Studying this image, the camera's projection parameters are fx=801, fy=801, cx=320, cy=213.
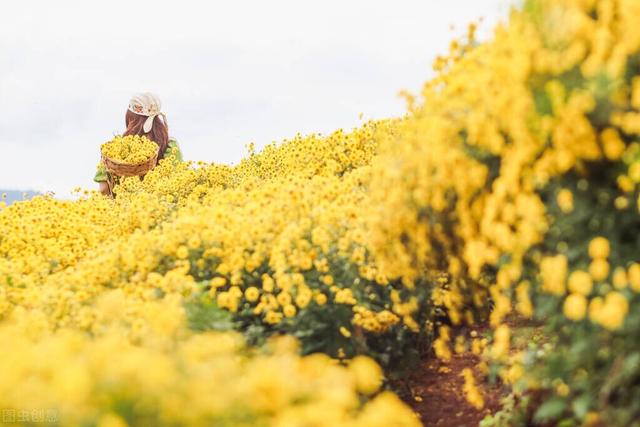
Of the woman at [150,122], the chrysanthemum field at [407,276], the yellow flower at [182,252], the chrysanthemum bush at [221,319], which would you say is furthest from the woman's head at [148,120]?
→ the yellow flower at [182,252]

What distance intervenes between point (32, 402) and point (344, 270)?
2977mm

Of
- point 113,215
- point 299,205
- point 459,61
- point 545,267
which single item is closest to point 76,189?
point 113,215

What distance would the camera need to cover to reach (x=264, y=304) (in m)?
5.11

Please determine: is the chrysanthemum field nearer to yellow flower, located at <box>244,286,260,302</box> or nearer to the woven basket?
yellow flower, located at <box>244,286,260,302</box>

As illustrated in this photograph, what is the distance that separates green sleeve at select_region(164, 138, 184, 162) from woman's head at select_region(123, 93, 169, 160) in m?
0.09

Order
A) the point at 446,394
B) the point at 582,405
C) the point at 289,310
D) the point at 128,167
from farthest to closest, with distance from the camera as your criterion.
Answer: the point at 128,167 < the point at 446,394 < the point at 289,310 < the point at 582,405

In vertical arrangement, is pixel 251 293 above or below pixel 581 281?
above

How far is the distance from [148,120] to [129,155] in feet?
3.54

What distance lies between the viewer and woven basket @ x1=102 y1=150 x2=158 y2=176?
1473cm

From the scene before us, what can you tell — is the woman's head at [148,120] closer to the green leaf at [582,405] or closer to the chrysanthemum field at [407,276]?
the chrysanthemum field at [407,276]

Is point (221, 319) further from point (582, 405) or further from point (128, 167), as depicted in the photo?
point (128, 167)

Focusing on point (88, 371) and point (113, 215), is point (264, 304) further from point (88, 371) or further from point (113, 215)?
point (113, 215)

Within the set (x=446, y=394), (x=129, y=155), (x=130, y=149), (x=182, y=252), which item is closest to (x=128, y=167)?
(x=129, y=155)

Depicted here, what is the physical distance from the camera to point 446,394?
5801mm
